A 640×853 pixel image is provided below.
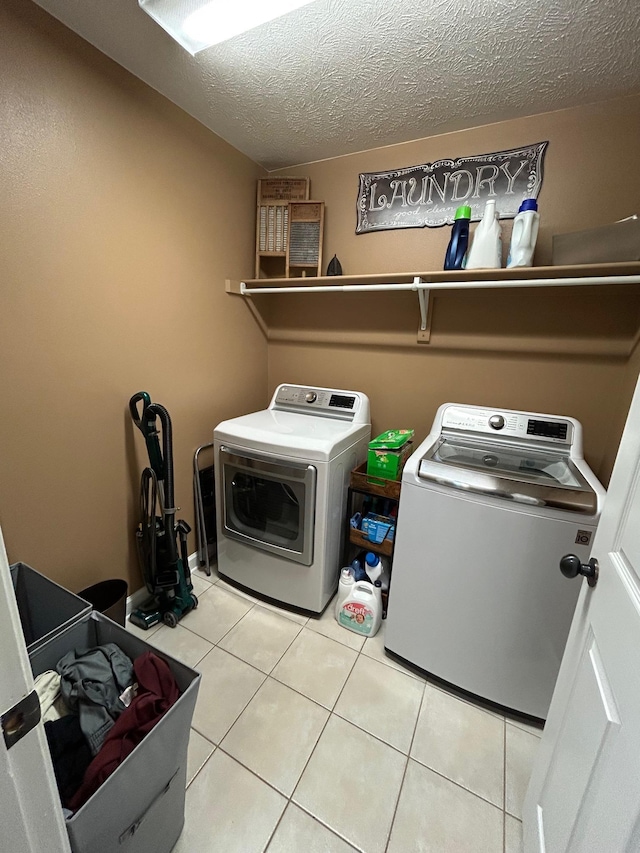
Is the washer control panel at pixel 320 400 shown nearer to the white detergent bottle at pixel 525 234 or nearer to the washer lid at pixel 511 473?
the washer lid at pixel 511 473

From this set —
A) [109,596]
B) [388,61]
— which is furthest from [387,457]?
[388,61]

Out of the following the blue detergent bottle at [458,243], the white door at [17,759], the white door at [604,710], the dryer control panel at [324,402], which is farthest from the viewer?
the dryer control panel at [324,402]

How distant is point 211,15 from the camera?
117 centimetres

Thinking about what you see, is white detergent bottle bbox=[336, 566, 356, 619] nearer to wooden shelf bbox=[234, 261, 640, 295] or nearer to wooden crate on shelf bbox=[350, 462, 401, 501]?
wooden crate on shelf bbox=[350, 462, 401, 501]

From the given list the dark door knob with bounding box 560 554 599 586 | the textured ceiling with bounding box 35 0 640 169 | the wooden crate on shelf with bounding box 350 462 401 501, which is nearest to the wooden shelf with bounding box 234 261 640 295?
the textured ceiling with bounding box 35 0 640 169

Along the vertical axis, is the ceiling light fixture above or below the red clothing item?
above

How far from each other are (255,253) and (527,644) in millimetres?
2462

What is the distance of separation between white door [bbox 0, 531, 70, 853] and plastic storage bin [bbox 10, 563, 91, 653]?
83 centimetres

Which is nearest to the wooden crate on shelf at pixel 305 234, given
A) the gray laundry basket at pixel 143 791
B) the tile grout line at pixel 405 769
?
the gray laundry basket at pixel 143 791

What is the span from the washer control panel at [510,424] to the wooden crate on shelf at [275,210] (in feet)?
4.64

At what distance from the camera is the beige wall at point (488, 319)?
5.19 ft

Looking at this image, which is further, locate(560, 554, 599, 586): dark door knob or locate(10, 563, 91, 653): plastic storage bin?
locate(10, 563, 91, 653): plastic storage bin

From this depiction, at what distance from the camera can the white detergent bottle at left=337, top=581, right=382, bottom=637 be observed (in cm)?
175

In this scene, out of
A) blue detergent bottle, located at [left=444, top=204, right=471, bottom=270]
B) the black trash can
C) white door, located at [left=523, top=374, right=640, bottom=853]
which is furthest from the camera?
blue detergent bottle, located at [left=444, top=204, right=471, bottom=270]
